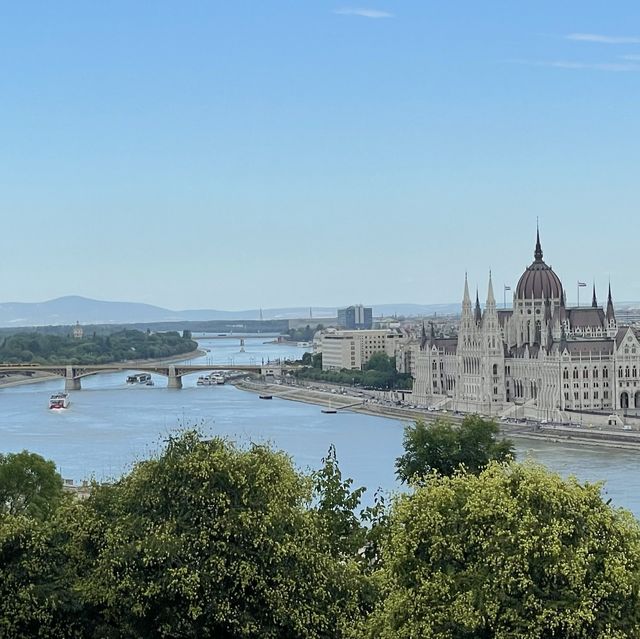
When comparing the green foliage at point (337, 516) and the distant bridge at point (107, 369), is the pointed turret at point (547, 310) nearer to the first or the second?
the distant bridge at point (107, 369)

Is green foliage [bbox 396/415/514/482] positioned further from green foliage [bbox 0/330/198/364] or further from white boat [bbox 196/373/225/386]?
green foliage [bbox 0/330/198/364]

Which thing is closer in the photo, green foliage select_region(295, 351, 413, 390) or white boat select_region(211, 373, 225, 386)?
green foliage select_region(295, 351, 413, 390)

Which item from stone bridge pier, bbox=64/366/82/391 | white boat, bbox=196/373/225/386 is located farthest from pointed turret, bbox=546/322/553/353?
white boat, bbox=196/373/225/386

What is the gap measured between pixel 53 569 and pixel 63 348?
9828 cm

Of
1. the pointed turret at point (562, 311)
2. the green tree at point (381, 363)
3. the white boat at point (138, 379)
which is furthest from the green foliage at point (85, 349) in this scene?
the pointed turret at point (562, 311)

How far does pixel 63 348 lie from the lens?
4422 inches

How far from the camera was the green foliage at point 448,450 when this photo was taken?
81.1ft

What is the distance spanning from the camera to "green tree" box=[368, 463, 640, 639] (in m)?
12.4

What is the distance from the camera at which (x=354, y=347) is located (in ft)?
295

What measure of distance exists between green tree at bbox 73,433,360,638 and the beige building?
7289 cm

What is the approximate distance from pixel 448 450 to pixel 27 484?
7.20 metres

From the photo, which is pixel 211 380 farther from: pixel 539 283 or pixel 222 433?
pixel 222 433

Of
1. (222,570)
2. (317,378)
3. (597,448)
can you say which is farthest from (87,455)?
(317,378)

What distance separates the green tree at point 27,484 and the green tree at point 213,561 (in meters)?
5.36
